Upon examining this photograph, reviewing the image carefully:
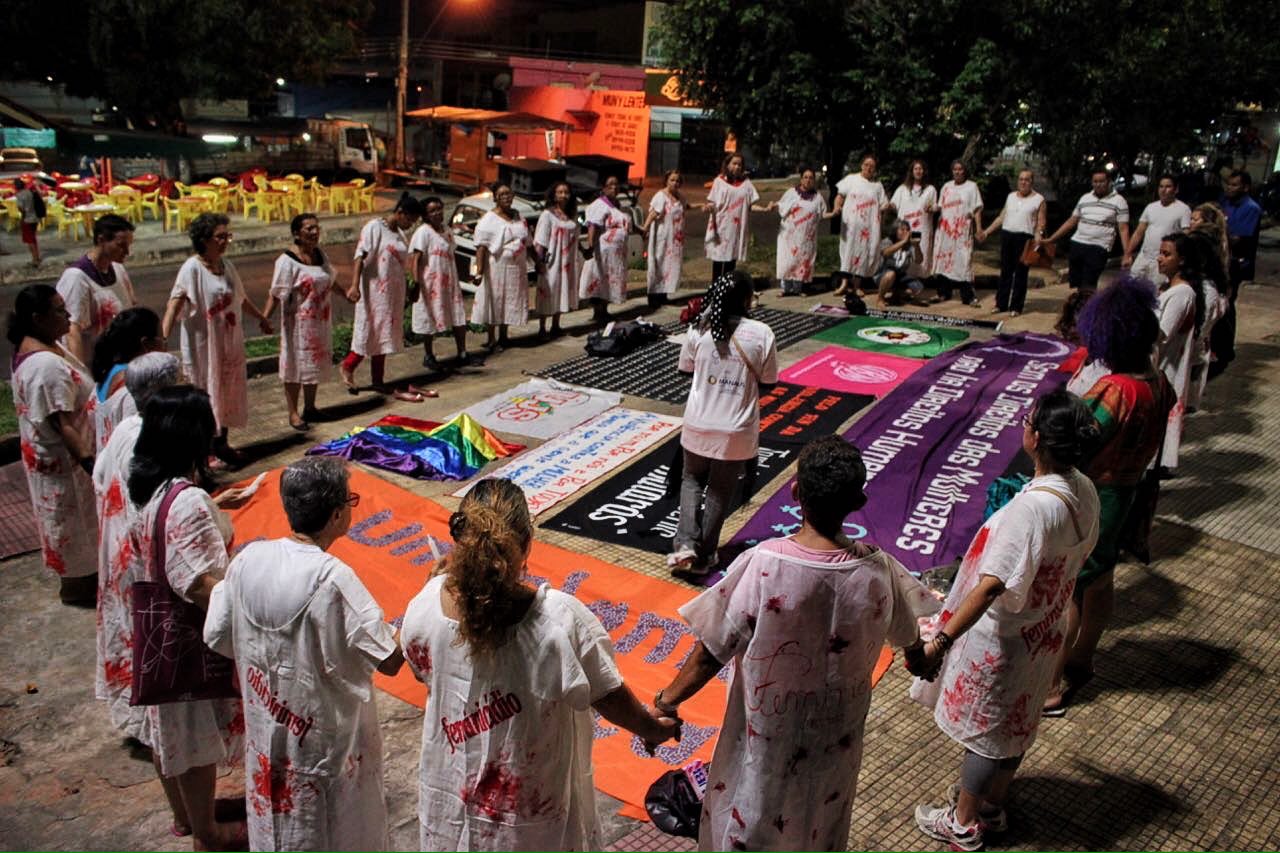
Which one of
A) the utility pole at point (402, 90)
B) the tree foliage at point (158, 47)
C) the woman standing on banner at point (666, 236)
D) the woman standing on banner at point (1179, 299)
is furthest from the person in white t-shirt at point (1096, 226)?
the tree foliage at point (158, 47)

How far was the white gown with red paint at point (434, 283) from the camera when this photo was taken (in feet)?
30.7

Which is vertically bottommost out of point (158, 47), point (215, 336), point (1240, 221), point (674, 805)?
point (674, 805)

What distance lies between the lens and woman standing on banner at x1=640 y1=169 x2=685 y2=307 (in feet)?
39.4

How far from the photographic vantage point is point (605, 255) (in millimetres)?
11617

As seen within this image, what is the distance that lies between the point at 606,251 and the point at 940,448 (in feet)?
16.9

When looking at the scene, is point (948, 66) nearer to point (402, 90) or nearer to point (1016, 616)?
point (1016, 616)

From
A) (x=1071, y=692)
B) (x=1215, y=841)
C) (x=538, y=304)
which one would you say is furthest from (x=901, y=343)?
(x=1215, y=841)

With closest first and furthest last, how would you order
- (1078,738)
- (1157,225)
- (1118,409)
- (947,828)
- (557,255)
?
(947,828) → (1118,409) → (1078,738) → (1157,225) → (557,255)

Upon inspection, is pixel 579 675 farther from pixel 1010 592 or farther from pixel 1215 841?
pixel 1215 841

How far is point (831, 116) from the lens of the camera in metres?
16.7

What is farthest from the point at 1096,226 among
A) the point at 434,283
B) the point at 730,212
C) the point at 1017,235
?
the point at 434,283

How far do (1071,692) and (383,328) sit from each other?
617 cm

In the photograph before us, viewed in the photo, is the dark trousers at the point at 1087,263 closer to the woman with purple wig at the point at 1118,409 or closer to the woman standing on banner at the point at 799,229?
the woman standing on banner at the point at 799,229

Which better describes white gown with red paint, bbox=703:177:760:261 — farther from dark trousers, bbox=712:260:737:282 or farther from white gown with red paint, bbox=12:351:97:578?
white gown with red paint, bbox=12:351:97:578
